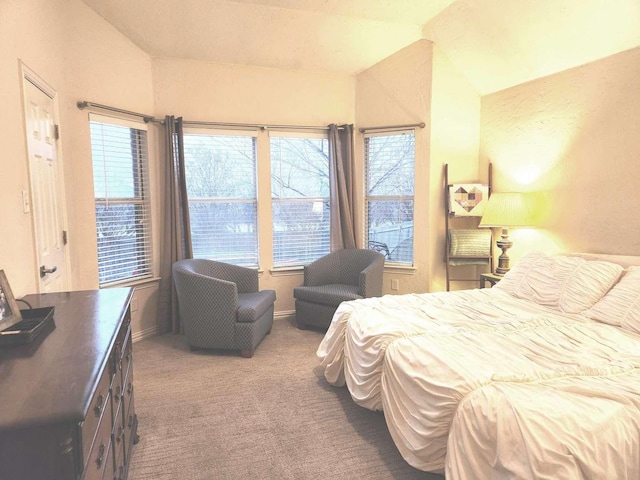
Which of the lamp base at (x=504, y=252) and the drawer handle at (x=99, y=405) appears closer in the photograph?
the drawer handle at (x=99, y=405)

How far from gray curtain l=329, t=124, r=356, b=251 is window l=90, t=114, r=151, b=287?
193 centimetres

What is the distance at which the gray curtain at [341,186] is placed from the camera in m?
4.49

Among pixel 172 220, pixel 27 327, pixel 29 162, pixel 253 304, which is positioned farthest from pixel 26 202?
pixel 253 304

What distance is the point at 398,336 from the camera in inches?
88.5

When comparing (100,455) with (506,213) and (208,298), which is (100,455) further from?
(506,213)

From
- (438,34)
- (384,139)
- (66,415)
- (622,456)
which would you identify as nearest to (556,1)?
(438,34)

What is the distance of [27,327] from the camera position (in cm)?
151

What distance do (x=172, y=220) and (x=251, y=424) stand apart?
7.41ft

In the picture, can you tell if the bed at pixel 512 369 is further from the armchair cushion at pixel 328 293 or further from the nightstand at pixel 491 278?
the armchair cushion at pixel 328 293

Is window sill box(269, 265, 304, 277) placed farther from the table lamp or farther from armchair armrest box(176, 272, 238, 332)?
the table lamp

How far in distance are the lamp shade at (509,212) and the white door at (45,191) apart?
136 inches

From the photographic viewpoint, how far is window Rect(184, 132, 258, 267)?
4.22m

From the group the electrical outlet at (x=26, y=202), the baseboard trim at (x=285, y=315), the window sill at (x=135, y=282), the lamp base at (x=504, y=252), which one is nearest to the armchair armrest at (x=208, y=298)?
the window sill at (x=135, y=282)

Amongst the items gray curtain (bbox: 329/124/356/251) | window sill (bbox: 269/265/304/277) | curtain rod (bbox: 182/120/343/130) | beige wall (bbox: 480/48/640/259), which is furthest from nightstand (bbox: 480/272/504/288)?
curtain rod (bbox: 182/120/343/130)
